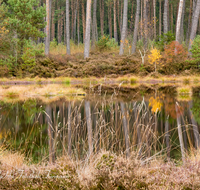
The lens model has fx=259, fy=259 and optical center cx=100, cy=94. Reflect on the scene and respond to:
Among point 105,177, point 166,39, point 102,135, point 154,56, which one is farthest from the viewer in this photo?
point 166,39

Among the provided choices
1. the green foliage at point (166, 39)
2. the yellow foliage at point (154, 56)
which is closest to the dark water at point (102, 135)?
the yellow foliage at point (154, 56)

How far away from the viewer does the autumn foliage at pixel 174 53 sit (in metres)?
23.8

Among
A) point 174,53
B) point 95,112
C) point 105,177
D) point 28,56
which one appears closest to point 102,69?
point 174,53

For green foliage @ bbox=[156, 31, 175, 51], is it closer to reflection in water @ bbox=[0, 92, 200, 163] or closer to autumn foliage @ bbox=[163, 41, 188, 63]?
autumn foliage @ bbox=[163, 41, 188, 63]

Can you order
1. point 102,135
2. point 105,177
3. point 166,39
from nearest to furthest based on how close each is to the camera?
1. point 105,177
2. point 102,135
3. point 166,39

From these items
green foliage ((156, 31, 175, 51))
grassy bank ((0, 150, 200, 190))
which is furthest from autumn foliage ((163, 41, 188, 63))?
grassy bank ((0, 150, 200, 190))

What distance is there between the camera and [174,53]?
24.1 metres

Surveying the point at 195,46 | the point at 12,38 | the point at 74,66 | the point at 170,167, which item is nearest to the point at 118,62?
the point at 74,66

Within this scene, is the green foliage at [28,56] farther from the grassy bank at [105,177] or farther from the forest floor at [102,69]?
the grassy bank at [105,177]

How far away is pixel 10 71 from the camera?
79.8 feet

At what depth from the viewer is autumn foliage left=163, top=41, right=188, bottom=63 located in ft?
78.1

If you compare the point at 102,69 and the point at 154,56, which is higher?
the point at 154,56

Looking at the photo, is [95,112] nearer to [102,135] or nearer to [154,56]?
[102,135]

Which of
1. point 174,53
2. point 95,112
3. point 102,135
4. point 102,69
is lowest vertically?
point 95,112
